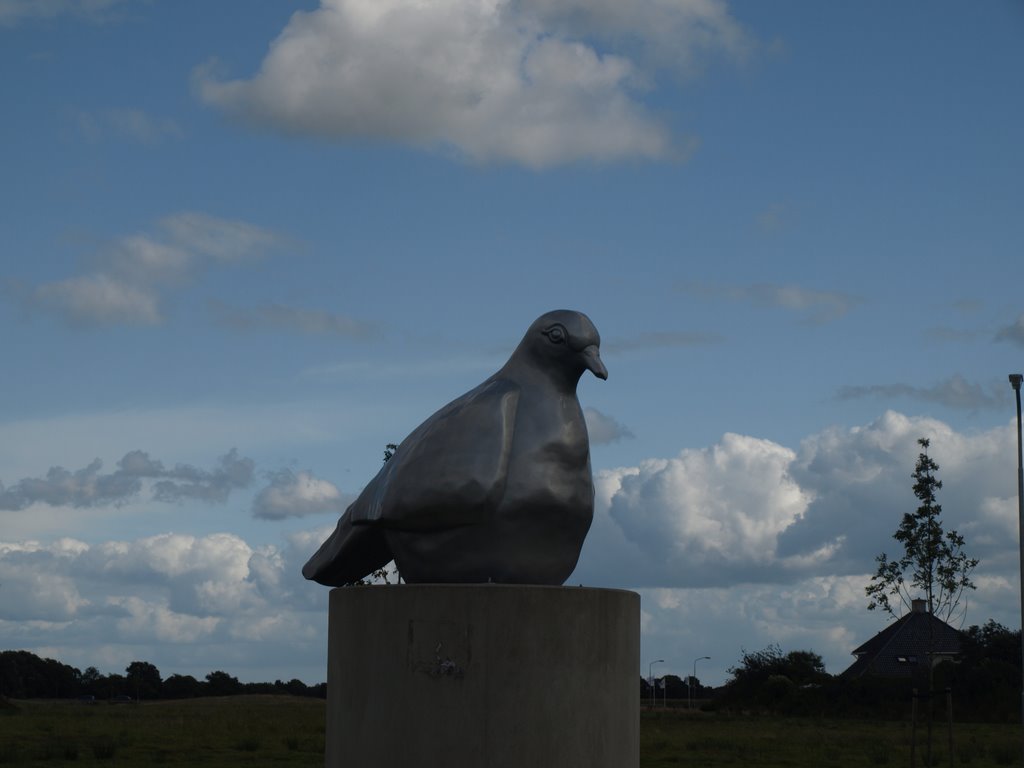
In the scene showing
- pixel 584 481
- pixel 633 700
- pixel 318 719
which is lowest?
pixel 318 719

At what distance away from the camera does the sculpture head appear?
10.4 meters

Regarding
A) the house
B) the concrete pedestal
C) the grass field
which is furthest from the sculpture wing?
the house

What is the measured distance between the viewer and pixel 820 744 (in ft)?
90.2

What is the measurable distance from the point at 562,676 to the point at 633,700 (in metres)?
1.04

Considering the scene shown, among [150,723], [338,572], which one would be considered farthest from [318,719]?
[338,572]

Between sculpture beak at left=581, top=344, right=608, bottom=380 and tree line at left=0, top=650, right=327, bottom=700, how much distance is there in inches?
2304

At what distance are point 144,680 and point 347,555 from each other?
6600 cm

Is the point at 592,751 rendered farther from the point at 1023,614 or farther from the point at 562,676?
the point at 1023,614

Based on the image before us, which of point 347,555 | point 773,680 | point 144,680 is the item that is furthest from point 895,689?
point 144,680

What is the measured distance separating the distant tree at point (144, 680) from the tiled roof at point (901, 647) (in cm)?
3629

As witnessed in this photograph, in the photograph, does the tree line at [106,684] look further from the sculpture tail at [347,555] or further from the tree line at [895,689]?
the sculpture tail at [347,555]

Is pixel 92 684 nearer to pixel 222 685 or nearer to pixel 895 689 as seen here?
pixel 222 685

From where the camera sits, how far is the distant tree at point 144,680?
70.6 meters

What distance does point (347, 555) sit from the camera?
Result: 10836 mm
